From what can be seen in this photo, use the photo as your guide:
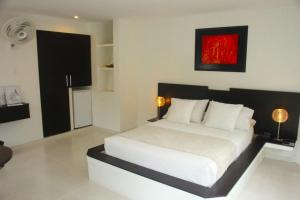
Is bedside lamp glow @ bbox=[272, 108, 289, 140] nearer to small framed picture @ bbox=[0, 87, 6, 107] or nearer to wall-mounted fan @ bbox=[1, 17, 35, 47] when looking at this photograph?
wall-mounted fan @ bbox=[1, 17, 35, 47]

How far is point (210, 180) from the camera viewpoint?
223 cm

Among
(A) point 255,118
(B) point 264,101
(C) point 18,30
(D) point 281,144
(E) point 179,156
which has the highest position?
(C) point 18,30

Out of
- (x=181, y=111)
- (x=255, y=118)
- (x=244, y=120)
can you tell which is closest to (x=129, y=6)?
(x=181, y=111)

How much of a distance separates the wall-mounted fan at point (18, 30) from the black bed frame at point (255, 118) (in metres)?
2.12

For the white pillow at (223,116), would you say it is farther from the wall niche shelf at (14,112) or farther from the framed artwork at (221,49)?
the wall niche shelf at (14,112)

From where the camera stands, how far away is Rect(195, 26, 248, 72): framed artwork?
12.2 ft

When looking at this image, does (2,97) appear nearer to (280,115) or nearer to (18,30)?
(18,30)

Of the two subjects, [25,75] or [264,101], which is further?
[25,75]

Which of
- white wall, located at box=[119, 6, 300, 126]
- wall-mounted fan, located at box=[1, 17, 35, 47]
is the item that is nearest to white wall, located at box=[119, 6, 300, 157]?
white wall, located at box=[119, 6, 300, 126]

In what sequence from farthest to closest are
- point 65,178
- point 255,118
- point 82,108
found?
point 82,108 < point 255,118 < point 65,178

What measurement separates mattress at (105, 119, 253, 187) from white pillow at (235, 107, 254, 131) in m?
0.10

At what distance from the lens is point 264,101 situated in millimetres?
3539

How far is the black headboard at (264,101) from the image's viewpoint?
3.35 meters

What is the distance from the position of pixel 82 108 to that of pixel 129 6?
255 centimetres
